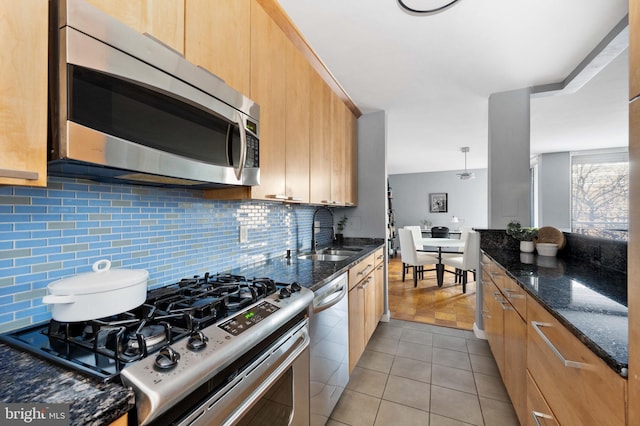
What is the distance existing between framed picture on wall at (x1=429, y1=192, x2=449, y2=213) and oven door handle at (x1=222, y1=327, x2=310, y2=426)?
758 centimetres

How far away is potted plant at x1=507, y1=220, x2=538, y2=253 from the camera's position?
7.88 feet

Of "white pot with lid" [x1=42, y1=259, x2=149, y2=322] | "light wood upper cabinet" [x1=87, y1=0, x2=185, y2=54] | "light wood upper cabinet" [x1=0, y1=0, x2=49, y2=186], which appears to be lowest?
"white pot with lid" [x1=42, y1=259, x2=149, y2=322]

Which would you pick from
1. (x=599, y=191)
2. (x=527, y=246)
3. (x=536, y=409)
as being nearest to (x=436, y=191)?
(x=599, y=191)

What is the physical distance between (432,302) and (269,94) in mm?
3436

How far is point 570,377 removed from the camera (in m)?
0.90

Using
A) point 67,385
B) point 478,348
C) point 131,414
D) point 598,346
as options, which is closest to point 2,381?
point 67,385

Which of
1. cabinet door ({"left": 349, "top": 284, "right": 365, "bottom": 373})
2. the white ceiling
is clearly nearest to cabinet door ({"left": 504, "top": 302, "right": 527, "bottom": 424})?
cabinet door ({"left": 349, "top": 284, "right": 365, "bottom": 373})

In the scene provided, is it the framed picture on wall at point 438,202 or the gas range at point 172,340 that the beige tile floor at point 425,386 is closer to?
the gas range at point 172,340

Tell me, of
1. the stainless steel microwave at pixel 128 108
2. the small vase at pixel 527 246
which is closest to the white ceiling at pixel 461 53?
the stainless steel microwave at pixel 128 108

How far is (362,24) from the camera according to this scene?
1.74 meters

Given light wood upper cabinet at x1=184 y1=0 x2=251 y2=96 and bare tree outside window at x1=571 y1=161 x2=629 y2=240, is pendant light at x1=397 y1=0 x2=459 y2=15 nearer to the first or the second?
light wood upper cabinet at x1=184 y1=0 x2=251 y2=96

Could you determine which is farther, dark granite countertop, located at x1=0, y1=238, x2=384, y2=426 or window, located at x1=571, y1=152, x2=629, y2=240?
window, located at x1=571, y1=152, x2=629, y2=240

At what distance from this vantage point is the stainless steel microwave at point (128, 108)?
26.8 inches

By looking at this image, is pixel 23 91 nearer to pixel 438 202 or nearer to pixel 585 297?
pixel 585 297
